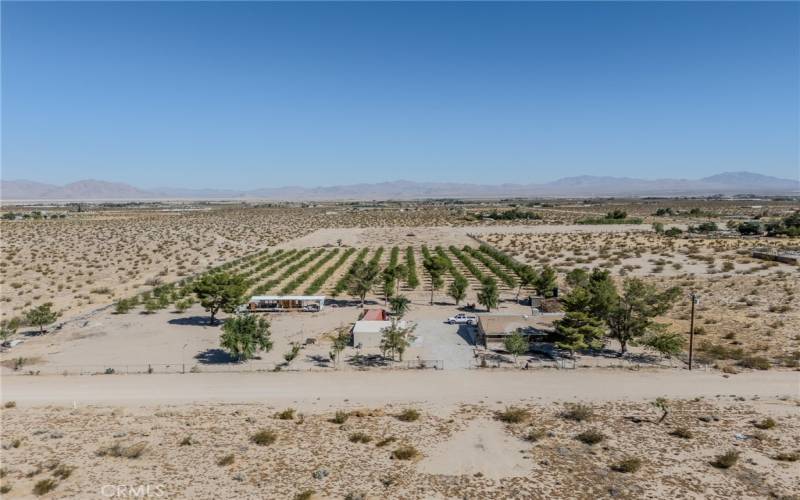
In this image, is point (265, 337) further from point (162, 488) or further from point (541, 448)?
point (541, 448)

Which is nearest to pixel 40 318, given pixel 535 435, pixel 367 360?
pixel 367 360

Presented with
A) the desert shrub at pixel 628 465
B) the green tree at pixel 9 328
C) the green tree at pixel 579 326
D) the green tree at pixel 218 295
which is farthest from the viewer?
the green tree at pixel 218 295

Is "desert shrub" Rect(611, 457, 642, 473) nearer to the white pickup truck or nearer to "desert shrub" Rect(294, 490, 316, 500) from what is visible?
"desert shrub" Rect(294, 490, 316, 500)

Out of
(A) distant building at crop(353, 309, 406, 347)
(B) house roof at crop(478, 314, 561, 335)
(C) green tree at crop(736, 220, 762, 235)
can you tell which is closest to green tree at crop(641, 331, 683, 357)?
(B) house roof at crop(478, 314, 561, 335)

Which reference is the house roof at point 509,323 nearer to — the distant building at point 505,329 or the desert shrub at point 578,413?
the distant building at point 505,329

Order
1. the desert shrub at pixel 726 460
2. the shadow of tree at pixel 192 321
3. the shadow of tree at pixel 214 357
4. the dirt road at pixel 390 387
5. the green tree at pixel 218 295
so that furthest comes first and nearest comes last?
the green tree at pixel 218 295
the shadow of tree at pixel 192 321
the shadow of tree at pixel 214 357
the dirt road at pixel 390 387
the desert shrub at pixel 726 460

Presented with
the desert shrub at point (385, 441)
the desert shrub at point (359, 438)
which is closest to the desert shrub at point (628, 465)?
the desert shrub at point (385, 441)

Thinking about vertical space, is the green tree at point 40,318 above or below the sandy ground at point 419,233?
below
